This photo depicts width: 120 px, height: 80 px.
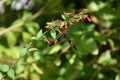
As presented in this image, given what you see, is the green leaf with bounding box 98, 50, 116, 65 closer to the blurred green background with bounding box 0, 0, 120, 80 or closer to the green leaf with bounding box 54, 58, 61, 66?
the blurred green background with bounding box 0, 0, 120, 80

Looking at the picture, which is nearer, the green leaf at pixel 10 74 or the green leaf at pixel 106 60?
the green leaf at pixel 10 74

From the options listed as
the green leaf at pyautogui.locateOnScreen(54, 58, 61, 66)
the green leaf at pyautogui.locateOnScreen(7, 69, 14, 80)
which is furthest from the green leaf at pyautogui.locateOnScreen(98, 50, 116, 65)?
the green leaf at pyautogui.locateOnScreen(7, 69, 14, 80)

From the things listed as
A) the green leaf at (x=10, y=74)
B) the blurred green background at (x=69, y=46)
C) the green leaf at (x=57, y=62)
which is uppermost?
the blurred green background at (x=69, y=46)

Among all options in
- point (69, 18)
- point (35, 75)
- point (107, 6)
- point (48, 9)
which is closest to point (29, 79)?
point (35, 75)

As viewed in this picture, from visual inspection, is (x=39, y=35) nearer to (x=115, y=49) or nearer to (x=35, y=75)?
(x=35, y=75)

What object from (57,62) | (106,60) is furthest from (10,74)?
(106,60)

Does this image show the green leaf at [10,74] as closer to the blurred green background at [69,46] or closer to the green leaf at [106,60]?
the blurred green background at [69,46]

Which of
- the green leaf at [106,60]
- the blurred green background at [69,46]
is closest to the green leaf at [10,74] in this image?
the blurred green background at [69,46]

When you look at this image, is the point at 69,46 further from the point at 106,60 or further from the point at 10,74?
the point at 10,74
